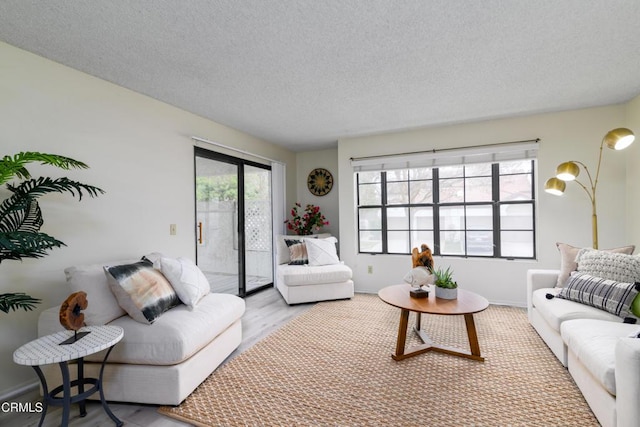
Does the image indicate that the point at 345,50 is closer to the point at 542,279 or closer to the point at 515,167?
the point at 542,279

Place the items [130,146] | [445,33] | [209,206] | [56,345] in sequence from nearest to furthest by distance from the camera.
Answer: [56,345] < [445,33] < [130,146] < [209,206]

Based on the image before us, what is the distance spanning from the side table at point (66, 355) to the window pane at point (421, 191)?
150 inches

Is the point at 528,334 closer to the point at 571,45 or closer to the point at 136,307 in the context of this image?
the point at 571,45

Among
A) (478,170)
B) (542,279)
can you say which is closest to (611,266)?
(542,279)

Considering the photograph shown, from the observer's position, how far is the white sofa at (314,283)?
3.84 metres

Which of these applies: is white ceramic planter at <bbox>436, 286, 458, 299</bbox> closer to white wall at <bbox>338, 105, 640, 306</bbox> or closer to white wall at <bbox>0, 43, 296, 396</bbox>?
white wall at <bbox>338, 105, 640, 306</bbox>

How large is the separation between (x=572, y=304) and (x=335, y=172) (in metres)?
3.64

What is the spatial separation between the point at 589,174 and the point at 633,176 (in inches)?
14.0

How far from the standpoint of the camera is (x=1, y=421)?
1.74 m

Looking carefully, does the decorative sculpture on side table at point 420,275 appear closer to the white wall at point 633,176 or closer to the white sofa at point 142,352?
the white sofa at point 142,352

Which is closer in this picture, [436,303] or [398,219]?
[436,303]

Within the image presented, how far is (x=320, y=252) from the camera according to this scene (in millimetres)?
4219

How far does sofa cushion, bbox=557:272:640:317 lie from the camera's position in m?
2.01

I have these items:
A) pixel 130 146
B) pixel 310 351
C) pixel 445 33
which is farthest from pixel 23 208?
pixel 445 33
